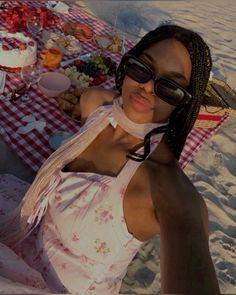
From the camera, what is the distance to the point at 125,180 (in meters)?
2.00

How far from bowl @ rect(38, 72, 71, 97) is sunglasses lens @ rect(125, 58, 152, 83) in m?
1.82

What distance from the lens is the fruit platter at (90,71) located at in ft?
13.4

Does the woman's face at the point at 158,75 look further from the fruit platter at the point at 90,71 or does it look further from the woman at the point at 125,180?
the fruit platter at the point at 90,71

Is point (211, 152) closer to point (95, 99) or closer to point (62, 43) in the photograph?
point (95, 99)

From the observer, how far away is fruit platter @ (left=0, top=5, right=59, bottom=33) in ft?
15.2

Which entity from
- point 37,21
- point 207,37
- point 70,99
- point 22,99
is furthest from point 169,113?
point 207,37

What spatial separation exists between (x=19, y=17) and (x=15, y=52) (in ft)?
3.19

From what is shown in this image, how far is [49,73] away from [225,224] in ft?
7.51

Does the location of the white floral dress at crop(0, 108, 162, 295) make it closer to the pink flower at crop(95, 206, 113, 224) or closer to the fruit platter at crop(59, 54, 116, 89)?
the pink flower at crop(95, 206, 113, 224)

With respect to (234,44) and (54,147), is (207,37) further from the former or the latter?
(54,147)

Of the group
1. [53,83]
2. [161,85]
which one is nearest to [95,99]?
[161,85]

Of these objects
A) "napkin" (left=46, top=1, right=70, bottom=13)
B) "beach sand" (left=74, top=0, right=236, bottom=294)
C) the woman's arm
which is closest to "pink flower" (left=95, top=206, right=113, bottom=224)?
the woman's arm

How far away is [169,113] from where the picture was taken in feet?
7.04

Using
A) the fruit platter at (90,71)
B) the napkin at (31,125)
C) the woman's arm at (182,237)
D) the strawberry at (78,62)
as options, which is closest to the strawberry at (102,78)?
the fruit platter at (90,71)
